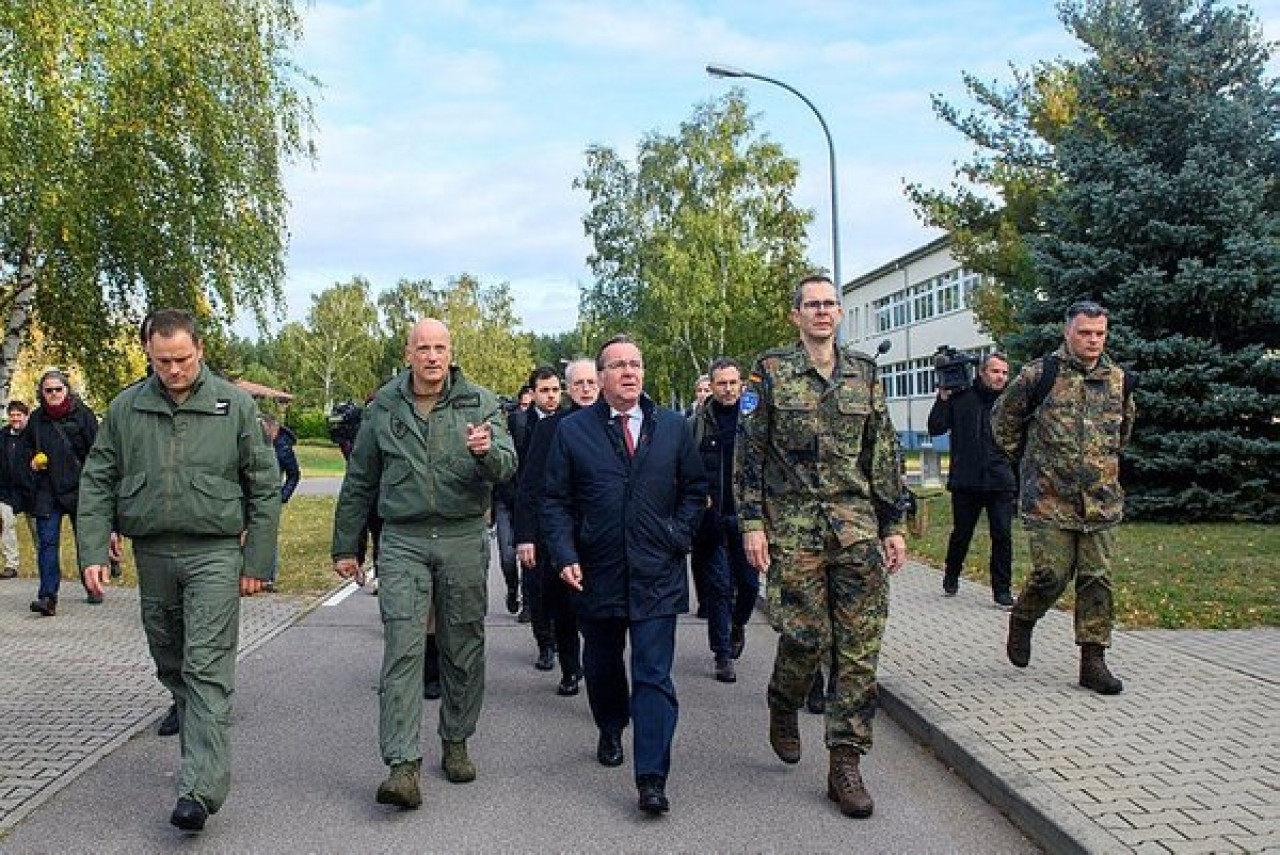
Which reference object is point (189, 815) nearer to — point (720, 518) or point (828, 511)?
point (828, 511)

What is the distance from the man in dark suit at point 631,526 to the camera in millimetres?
5020

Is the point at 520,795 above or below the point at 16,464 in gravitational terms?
below

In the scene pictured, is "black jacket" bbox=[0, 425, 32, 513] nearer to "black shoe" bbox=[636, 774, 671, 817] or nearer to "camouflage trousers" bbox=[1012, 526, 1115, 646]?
"black shoe" bbox=[636, 774, 671, 817]

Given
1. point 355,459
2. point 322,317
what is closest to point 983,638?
point 355,459

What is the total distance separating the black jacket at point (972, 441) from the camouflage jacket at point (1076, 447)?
2711 mm

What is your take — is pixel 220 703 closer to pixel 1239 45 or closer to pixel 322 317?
pixel 1239 45

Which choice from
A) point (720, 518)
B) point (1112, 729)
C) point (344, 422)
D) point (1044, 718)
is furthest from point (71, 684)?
point (1112, 729)

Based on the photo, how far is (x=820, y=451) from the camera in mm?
5109

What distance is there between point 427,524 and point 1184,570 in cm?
869

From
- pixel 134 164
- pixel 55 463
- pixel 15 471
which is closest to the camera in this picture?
pixel 55 463

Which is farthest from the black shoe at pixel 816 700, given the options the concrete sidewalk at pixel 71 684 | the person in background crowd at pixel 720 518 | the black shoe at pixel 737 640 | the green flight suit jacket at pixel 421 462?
the concrete sidewalk at pixel 71 684

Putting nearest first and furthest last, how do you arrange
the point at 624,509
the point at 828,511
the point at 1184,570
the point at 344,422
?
the point at 828,511, the point at 624,509, the point at 344,422, the point at 1184,570

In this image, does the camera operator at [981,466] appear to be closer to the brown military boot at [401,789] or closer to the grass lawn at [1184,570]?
the grass lawn at [1184,570]

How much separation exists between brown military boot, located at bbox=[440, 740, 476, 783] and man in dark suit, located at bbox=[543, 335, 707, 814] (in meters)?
0.69
